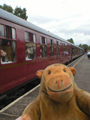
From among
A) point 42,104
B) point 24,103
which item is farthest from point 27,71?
point 42,104

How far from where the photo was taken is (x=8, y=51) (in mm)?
4242

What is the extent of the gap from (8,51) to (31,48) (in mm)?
1663

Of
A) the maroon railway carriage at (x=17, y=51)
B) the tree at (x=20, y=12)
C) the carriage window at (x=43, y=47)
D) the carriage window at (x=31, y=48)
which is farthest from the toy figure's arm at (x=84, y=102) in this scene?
the tree at (x=20, y=12)

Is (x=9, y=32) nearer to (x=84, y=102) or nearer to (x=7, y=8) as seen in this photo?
(x=84, y=102)

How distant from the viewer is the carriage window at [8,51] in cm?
397

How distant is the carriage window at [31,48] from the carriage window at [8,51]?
2.93 ft

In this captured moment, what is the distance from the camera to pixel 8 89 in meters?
4.26

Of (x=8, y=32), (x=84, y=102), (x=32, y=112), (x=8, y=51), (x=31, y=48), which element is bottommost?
(x=32, y=112)

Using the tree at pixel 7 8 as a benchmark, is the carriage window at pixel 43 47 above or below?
below

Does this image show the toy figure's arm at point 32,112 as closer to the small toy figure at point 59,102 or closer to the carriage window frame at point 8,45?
the small toy figure at point 59,102

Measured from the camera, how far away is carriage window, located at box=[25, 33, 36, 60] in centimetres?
546

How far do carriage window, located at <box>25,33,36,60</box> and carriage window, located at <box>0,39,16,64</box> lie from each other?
892mm

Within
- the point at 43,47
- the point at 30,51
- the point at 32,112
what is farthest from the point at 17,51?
the point at 32,112

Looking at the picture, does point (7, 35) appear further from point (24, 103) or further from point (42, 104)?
point (42, 104)
